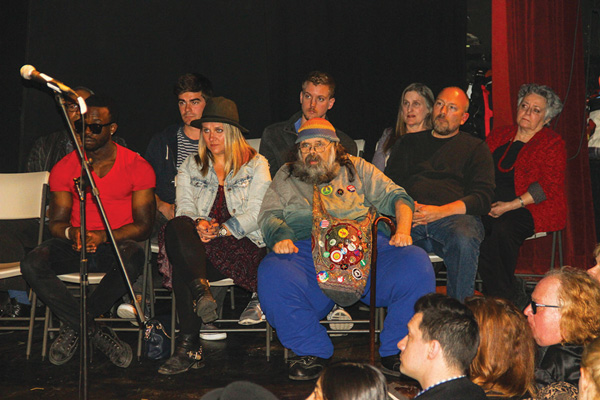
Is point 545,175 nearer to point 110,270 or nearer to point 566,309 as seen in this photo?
point 566,309

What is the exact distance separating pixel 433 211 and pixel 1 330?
3021 millimetres

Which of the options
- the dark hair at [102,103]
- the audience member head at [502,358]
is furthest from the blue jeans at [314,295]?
the dark hair at [102,103]

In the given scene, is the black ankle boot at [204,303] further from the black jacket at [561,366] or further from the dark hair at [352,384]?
the dark hair at [352,384]

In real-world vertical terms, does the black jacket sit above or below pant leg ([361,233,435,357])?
below

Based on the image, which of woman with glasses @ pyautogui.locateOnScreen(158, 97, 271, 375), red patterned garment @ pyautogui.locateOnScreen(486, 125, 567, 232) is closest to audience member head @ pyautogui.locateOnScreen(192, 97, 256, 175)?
woman with glasses @ pyautogui.locateOnScreen(158, 97, 271, 375)

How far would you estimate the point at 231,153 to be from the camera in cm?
449

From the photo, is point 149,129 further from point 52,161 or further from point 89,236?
point 89,236

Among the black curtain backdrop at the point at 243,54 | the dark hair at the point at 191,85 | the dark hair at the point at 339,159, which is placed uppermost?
the black curtain backdrop at the point at 243,54

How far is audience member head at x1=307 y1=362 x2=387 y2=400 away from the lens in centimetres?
175

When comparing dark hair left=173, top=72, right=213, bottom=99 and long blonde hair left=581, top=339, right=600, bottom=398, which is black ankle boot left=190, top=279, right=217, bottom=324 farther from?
long blonde hair left=581, top=339, right=600, bottom=398

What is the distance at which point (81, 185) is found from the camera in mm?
2949

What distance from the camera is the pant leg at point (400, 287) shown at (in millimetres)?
3799

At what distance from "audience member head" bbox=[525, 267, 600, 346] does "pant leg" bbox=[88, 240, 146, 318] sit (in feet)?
7.85

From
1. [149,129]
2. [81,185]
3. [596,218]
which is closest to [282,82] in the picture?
[149,129]
